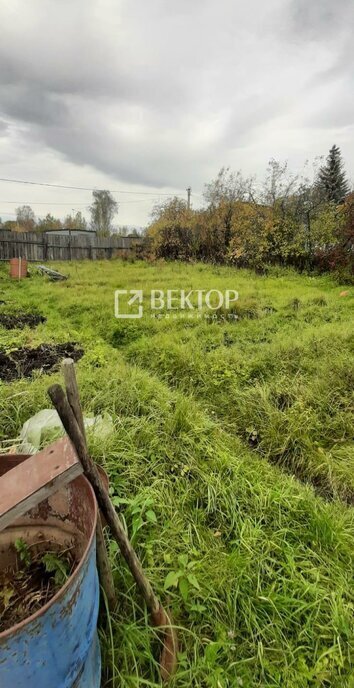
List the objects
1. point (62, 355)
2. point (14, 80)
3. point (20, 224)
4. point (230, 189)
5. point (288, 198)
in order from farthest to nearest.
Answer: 1. point (20, 224)
2. point (230, 189)
3. point (288, 198)
4. point (14, 80)
5. point (62, 355)

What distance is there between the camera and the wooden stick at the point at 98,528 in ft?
3.08

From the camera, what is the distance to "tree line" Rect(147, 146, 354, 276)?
920cm

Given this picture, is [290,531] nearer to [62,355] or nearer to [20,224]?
[62,355]

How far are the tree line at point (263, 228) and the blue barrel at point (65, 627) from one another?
8.89 meters

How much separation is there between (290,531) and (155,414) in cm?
112

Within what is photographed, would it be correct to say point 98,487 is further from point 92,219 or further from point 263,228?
point 92,219

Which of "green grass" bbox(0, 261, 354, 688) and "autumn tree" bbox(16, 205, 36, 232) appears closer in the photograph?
"green grass" bbox(0, 261, 354, 688)

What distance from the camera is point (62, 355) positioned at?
11.9 ft

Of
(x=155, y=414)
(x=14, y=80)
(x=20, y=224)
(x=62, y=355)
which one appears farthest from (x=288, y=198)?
(x=20, y=224)

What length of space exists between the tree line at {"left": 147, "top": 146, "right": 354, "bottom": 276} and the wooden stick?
8837 mm

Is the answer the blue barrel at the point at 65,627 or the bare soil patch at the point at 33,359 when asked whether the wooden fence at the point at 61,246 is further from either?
the blue barrel at the point at 65,627

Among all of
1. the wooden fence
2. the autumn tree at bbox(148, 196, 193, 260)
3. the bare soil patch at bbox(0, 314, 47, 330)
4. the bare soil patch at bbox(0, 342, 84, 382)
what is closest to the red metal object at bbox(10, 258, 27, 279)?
the wooden fence

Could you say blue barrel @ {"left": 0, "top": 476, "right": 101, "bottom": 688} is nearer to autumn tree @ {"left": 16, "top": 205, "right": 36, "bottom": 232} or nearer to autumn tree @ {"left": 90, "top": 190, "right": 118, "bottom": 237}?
autumn tree @ {"left": 90, "top": 190, "right": 118, "bottom": 237}

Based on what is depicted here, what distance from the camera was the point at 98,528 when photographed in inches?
42.6
